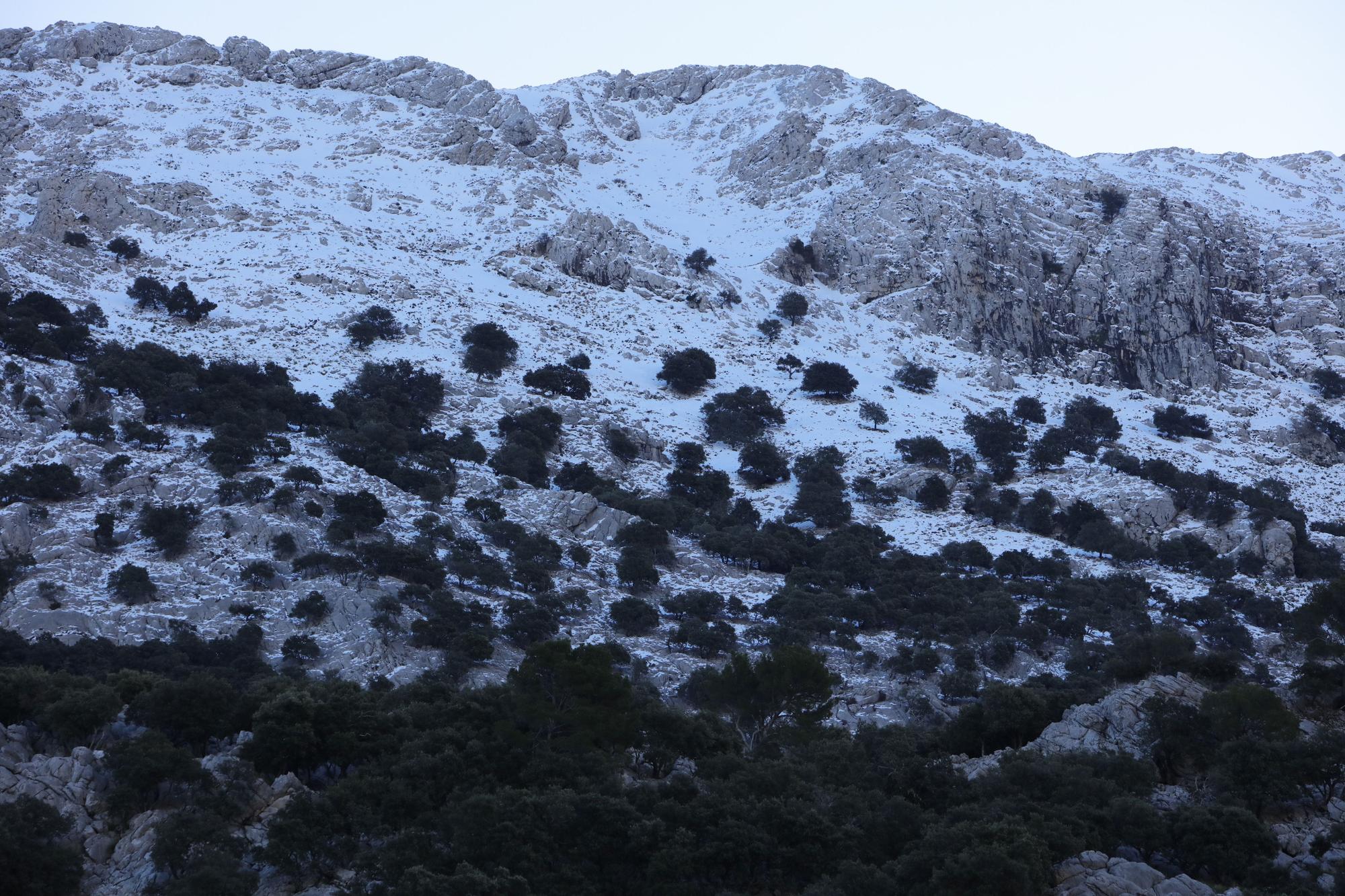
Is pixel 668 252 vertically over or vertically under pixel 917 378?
over

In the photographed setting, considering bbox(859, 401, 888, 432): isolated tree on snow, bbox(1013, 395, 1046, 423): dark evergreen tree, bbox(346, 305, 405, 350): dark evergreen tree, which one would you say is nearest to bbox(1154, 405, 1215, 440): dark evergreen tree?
bbox(1013, 395, 1046, 423): dark evergreen tree

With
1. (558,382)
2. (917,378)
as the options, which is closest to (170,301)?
(558,382)

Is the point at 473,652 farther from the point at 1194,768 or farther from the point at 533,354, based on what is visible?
the point at 533,354

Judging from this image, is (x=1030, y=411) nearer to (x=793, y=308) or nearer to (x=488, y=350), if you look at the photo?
(x=793, y=308)

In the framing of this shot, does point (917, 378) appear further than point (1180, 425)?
Yes

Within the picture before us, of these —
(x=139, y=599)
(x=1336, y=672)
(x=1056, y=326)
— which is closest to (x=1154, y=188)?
(x=1056, y=326)

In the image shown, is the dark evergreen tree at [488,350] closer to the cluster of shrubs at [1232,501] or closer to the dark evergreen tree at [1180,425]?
the cluster of shrubs at [1232,501]

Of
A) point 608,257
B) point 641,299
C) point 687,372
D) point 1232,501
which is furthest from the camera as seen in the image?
point 608,257

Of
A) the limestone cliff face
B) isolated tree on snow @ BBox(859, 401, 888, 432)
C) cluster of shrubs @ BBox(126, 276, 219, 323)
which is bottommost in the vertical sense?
isolated tree on snow @ BBox(859, 401, 888, 432)

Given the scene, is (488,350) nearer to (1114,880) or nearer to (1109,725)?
(1109,725)

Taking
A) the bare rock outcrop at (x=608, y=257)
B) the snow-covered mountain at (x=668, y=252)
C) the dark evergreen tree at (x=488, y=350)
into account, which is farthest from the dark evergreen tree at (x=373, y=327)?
the bare rock outcrop at (x=608, y=257)

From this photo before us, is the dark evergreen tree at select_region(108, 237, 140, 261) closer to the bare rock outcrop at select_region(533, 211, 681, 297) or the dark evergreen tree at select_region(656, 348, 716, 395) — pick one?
the bare rock outcrop at select_region(533, 211, 681, 297)

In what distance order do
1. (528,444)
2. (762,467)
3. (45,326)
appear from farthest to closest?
(762,467) → (528,444) → (45,326)

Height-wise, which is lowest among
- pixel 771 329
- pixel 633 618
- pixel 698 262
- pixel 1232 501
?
pixel 633 618
